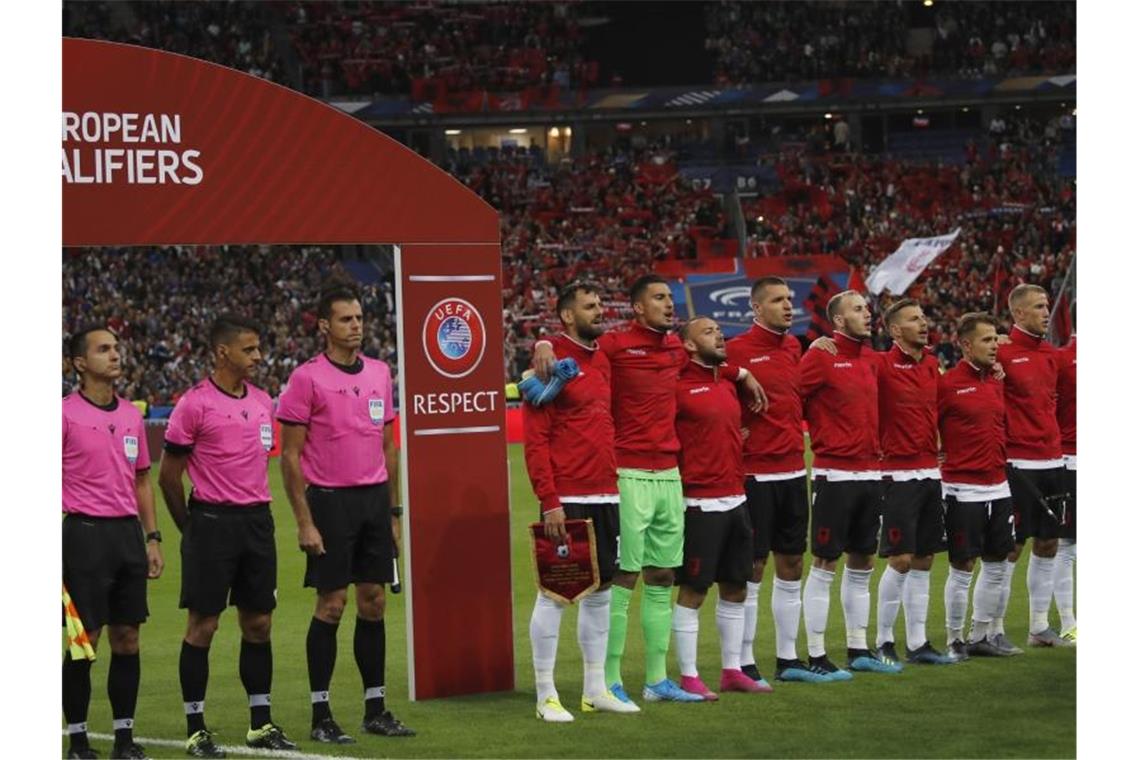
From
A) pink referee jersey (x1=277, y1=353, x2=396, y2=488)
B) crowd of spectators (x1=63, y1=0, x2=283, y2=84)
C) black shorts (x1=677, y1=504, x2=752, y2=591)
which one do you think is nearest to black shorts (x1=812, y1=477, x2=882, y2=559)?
black shorts (x1=677, y1=504, x2=752, y2=591)

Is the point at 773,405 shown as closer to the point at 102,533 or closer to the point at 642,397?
the point at 642,397

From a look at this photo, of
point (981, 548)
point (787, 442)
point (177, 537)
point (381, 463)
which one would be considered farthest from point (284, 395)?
point (177, 537)

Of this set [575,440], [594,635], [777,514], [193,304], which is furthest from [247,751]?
[193,304]

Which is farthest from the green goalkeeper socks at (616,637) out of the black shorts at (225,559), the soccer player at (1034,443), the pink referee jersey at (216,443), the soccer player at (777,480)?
the soccer player at (1034,443)

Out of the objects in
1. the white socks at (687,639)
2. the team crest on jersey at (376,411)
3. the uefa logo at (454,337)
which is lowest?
the white socks at (687,639)

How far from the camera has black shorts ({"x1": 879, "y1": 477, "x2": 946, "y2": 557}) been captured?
11055mm

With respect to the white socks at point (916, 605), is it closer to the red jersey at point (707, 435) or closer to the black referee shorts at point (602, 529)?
the red jersey at point (707, 435)

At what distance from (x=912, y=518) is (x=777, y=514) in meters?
0.98

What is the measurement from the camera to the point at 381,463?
943 cm

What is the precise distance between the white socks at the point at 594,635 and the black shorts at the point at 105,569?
252 cm

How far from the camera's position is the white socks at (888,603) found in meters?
11.1

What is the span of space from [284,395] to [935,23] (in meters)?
43.2

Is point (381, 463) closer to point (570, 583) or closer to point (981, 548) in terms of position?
point (570, 583)

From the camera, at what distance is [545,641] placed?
9.64 metres
